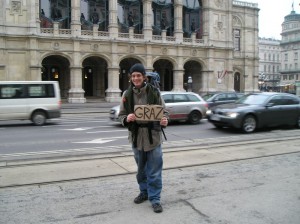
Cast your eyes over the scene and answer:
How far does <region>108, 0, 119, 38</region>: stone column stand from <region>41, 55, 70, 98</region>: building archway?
260 inches

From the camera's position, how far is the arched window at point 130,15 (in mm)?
38844

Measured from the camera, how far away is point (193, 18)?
42844mm

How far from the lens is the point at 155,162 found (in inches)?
177

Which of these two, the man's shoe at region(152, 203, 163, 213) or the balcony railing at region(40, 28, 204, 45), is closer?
the man's shoe at region(152, 203, 163, 213)

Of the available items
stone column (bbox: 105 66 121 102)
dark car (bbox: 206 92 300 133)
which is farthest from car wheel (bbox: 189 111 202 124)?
stone column (bbox: 105 66 121 102)

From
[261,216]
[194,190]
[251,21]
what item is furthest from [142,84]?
[251,21]

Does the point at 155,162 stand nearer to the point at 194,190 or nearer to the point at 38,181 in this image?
the point at 194,190

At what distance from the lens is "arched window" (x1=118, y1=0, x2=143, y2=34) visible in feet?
127

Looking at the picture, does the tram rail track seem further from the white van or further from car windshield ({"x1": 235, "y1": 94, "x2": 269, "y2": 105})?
the white van

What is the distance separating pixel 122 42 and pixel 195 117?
74.4 ft

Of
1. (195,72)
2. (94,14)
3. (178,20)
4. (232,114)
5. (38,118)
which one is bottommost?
(38,118)

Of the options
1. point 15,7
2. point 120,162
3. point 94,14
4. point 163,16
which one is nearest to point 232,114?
point 120,162

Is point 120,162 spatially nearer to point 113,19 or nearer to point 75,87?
point 75,87

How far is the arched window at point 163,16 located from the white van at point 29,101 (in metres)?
26.0
